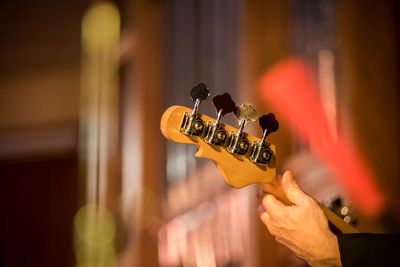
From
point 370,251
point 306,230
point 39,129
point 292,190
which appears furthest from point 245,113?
point 39,129

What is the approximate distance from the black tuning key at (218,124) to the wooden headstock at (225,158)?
0.8 inches

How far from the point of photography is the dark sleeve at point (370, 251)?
43.1 inches

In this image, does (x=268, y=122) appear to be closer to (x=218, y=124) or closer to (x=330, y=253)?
(x=218, y=124)

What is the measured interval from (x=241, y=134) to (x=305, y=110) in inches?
48.6

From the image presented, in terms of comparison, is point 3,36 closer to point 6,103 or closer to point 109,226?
point 6,103

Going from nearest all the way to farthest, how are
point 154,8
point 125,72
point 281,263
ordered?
point 281,263 < point 154,8 < point 125,72

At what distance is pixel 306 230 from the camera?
114cm

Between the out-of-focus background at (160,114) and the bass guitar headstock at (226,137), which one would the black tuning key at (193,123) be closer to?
the bass guitar headstock at (226,137)

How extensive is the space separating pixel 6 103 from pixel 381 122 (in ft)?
15.4

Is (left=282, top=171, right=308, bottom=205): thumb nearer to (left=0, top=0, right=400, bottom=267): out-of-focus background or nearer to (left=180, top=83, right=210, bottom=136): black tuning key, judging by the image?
(left=180, top=83, right=210, bottom=136): black tuning key

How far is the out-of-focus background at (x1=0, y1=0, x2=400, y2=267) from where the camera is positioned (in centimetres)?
204

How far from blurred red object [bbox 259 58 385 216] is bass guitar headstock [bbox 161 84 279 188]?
935 millimetres

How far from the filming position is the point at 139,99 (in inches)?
145

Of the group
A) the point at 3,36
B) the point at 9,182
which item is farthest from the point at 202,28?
the point at 9,182
